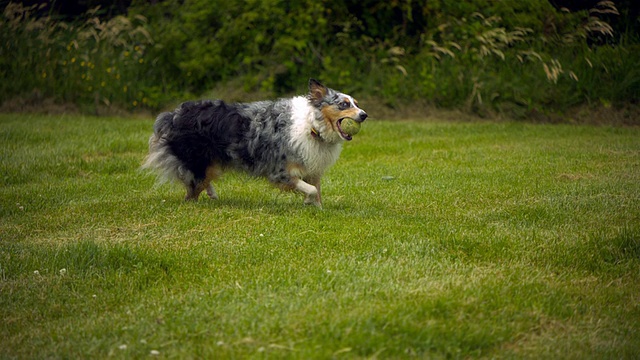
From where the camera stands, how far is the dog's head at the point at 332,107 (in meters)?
7.32

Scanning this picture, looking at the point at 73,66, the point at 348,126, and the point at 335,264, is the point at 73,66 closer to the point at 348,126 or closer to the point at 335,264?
the point at 348,126

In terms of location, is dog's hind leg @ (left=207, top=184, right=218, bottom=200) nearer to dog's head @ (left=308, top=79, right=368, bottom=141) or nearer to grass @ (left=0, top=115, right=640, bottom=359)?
grass @ (left=0, top=115, right=640, bottom=359)

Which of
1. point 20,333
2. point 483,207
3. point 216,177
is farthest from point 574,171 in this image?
point 20,333

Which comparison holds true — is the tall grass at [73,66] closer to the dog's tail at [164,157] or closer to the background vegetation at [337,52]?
the background vegetation at [337,52]

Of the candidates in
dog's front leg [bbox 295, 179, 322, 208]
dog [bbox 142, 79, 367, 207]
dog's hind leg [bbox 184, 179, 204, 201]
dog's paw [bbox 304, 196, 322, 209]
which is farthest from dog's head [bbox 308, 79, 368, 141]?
dog's hind leg [bbox 184, 179, 204, 201]

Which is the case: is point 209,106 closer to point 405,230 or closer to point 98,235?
→ point 98,235

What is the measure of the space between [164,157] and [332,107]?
73.8 inches

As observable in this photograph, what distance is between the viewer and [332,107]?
7.35m

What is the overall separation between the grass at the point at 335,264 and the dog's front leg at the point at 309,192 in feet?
0.48

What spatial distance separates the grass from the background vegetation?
4311 mm

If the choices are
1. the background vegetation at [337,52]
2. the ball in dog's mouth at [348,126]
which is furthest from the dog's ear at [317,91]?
the background vegetation at [337,52]

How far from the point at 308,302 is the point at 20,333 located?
1812mm

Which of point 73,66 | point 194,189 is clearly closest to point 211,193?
point 194,189

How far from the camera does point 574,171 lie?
9.03 m
